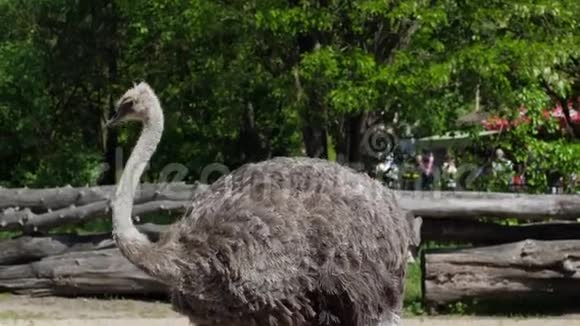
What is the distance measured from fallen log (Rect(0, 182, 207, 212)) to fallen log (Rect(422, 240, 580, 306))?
2.53 metres

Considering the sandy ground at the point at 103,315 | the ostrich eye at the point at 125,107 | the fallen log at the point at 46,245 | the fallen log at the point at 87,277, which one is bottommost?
the sandy ground at the point at 103,315

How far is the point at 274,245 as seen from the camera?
615 centimetres

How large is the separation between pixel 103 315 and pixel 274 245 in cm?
497

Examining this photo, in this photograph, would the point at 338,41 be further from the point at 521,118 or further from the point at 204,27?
the point at 521,118

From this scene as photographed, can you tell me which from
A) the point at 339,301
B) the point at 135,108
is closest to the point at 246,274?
the point at 339,301

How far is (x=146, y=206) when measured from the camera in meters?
11.6

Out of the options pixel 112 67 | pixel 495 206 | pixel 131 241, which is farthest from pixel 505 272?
pixel 112 67

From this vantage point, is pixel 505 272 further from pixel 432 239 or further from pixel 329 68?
pixel 329 68

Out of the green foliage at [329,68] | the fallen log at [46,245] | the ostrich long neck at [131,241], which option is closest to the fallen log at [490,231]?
the green foliage at [329,68]

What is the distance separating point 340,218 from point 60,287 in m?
5.76

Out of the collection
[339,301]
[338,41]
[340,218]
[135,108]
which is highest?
[338,41]

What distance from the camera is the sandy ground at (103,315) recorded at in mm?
10234

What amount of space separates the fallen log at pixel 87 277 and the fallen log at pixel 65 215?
1.29 feet

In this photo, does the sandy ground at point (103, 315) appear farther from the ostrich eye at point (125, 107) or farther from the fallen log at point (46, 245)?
the ostrich eye at point (125, 107)
